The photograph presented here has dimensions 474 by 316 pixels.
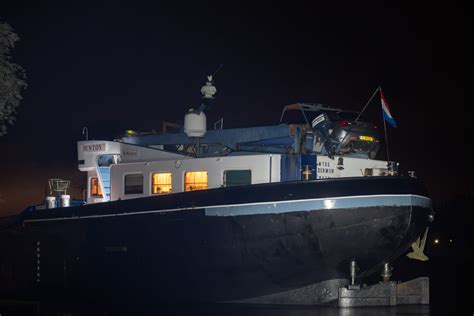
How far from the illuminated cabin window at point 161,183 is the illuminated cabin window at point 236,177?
191 centimetres

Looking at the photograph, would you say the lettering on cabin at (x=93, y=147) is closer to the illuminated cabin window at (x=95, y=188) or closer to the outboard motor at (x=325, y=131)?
the illuminated cabin window at (x=95, y=188)

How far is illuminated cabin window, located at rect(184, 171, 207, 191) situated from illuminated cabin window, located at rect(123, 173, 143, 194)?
5.32 feet

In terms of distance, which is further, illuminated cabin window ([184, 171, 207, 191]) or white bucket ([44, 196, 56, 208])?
white bucket ([44, 196, 56, 208])

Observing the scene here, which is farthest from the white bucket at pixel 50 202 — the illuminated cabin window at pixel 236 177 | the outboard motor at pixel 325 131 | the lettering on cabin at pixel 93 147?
the outboard motor at pixel 325 131

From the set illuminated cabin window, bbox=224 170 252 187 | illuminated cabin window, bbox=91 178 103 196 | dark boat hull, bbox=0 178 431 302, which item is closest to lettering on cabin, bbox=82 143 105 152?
illuminated cabin window, bbox=91 178 103 196

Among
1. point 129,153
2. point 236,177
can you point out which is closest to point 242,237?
point 236,177

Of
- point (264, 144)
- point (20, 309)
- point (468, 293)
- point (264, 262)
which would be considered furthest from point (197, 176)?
point (468, 293)

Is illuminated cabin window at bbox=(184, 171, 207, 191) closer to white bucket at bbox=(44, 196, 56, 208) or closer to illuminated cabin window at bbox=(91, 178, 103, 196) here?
illuminated cabin window at bbox=(91, 178, 103, 196)

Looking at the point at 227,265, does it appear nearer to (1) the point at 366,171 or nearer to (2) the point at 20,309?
(1) the point at 366,171

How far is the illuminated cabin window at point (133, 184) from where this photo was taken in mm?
21516

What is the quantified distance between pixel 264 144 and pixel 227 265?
3.60 m

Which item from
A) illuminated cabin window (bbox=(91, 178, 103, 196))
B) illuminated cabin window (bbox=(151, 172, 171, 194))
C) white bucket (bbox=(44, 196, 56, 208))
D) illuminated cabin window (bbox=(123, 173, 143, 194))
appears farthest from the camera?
illuminated cabin window (bbox=(91, 178, 103, 196))

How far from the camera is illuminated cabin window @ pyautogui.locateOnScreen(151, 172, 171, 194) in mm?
20906

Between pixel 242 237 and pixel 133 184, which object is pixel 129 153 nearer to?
pixel 133 184
